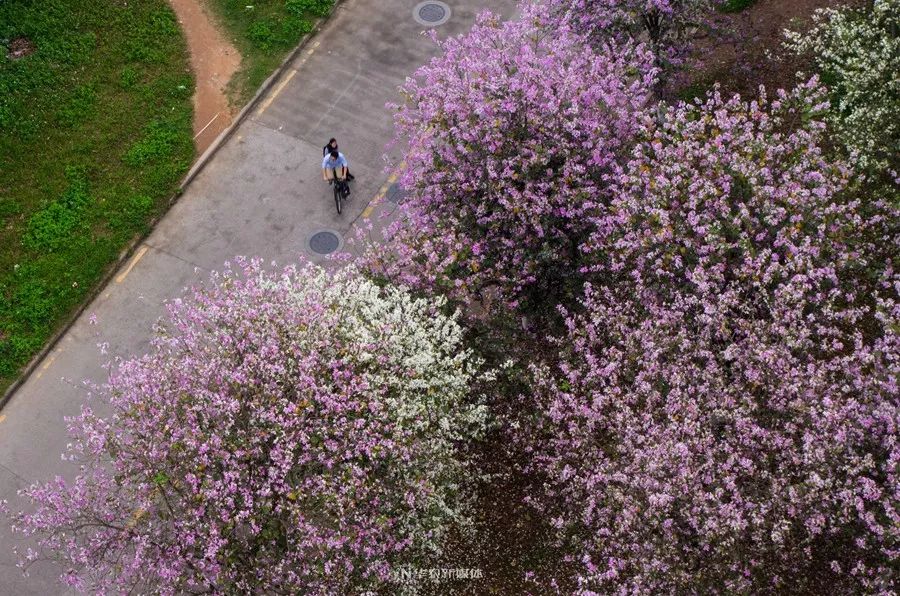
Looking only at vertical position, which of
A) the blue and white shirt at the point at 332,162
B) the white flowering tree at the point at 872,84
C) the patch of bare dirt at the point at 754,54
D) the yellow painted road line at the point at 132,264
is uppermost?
the white flowering tree at the point at 872,84

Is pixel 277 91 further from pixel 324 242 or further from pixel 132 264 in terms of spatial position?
pixel 132 264

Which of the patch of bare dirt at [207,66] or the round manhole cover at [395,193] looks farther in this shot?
the patch of bare dirt at [207,66]

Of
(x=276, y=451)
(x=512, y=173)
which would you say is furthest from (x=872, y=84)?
(x=276, y=451)

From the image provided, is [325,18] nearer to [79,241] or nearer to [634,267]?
[79,241]

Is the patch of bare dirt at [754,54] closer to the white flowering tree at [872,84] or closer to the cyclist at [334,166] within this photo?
the white flowering tree at [872,84]

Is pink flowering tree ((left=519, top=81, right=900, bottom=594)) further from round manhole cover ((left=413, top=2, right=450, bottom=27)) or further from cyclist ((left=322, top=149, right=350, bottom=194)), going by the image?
round manhole cover ((left=413, top=2, right=450, bottom=27))

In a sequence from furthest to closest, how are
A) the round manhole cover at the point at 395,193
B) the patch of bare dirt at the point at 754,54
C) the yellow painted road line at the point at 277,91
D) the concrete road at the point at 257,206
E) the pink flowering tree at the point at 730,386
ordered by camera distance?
the yellow painted road line at the point at 277,91
the round manhole cover at the point at 395,193
the patch of bare dirt at the point at 754,54
the concrete road at the point at 257,206
the pink flowering tree at the point at 730,386

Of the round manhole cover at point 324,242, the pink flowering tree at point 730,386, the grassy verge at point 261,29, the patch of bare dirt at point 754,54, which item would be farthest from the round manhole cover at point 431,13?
the pink flowering tree at point 730,386
